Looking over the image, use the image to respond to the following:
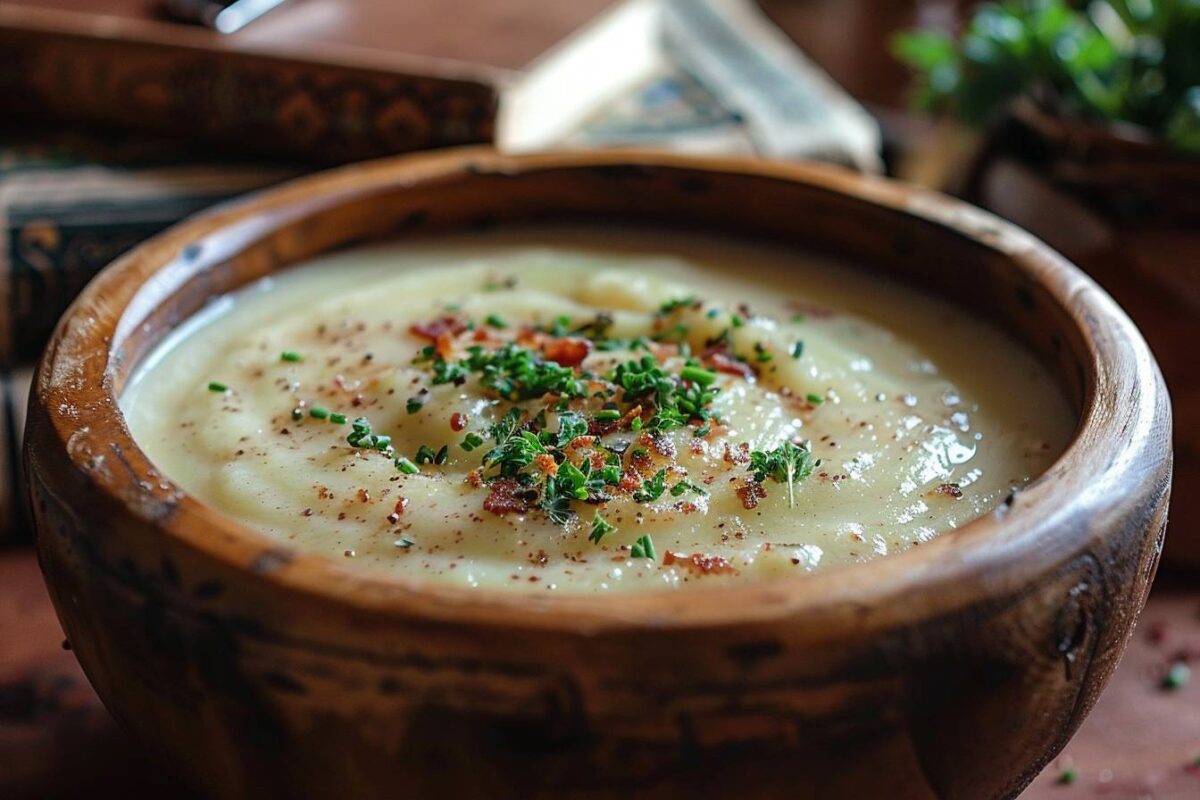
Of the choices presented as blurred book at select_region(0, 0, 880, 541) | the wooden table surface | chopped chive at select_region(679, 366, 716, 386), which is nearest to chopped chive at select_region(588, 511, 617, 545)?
chopped chive at select_region(679, 366, 716, 386)

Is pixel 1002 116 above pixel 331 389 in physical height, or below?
below

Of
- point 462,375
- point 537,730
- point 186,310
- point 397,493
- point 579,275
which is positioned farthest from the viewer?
point 579,275

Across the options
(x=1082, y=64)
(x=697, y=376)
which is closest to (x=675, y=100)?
(x=1082, y=64)

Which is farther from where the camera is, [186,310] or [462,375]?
[186,310]

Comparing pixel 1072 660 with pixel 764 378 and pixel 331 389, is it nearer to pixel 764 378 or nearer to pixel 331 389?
pixel 764 378

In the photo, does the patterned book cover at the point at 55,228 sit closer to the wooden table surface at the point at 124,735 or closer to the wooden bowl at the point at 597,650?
the wooden table surface at the point at 124,735

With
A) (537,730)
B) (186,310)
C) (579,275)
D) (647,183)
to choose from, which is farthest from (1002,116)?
(537,730)

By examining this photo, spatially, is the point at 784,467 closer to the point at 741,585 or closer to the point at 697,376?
the point at 697,376
